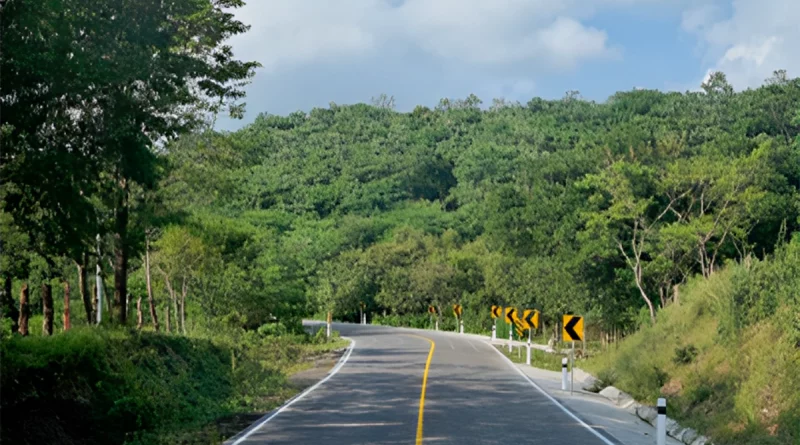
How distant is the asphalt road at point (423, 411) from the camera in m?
16.9

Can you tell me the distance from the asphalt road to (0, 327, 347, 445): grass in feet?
4.79

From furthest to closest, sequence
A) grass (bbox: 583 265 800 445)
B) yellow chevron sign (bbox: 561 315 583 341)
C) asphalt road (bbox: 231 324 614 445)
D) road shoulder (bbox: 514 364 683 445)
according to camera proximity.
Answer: yellow chevron sign (bbox: 561 315 583 341)
road shoulder (bbox: 514 364 683 445)
grass (bbox: 583 265 800 445)
asphalt road (bbox: 231 324 614 445)

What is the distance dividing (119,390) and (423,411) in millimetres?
6856

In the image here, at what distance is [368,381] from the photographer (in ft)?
96.9

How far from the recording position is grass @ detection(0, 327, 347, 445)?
1452 centimetres

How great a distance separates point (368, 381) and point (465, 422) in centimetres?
1057

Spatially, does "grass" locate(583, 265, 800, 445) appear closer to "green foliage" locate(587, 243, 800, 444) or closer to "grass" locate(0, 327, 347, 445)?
"green foliage" locate(587, 243, 800, 444)

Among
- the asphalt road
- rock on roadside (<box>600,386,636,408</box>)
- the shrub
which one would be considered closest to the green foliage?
the shrub

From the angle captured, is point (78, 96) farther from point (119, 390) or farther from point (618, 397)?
point (618, 397)

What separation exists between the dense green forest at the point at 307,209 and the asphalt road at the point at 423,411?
5.07 meters

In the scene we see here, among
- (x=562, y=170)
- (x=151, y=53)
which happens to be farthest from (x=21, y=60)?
(x=562, y=170)

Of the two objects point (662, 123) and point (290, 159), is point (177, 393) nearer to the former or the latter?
point (662, 123)

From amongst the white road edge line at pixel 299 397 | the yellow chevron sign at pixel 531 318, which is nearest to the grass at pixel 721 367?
the yellow chevron sign at pixel 531 318

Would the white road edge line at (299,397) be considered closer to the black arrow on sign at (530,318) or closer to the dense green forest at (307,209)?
the dense green forest at (307,209)
